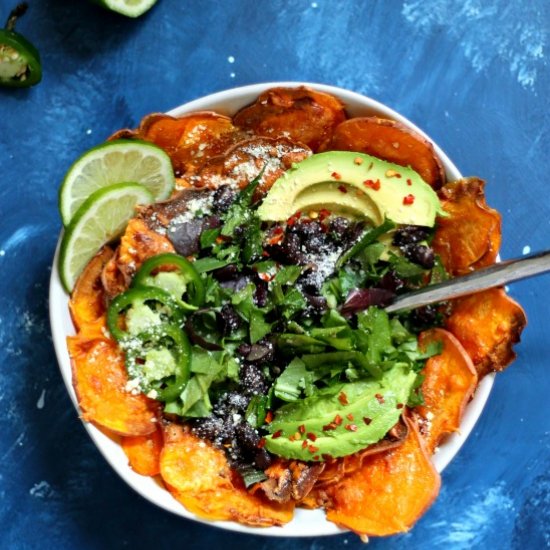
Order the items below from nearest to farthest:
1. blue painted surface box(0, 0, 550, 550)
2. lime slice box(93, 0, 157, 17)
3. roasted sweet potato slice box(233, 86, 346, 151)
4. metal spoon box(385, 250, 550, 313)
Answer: metal spoon box(385, 250, 550, 313), roasted sweet potato slice box(233, 86, 346, 151), lime slice box(93, 0, 157, 17), blue painted surface box(0, 0, 550, 550)

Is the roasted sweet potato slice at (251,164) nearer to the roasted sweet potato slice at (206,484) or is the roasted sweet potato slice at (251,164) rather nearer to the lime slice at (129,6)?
the lime slice at (129,6)

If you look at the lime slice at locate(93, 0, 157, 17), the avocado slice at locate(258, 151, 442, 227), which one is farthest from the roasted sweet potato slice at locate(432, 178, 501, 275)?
the lime slice at locate(93, 0, 157, 17)

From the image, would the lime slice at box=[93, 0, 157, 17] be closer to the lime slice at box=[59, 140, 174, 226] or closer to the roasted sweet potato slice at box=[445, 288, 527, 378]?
the lime slice at box=[59, 140, 174, 226]

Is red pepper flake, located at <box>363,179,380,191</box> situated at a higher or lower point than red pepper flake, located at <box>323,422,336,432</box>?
higher

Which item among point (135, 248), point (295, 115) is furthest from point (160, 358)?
point (295, 115)

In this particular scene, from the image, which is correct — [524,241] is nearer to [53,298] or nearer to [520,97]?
[520,97]

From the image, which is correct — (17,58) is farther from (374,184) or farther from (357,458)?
(357,458)

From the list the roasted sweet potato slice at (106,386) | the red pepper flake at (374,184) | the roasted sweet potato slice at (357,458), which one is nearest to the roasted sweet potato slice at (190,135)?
the red pepper flake at (374,184)
